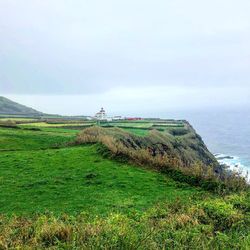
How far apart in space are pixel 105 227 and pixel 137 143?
35082mm

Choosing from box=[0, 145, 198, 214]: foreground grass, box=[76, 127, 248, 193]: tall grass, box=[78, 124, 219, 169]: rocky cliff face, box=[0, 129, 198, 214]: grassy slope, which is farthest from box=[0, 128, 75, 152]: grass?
box=[76, 127, 248, 193]: tall grass

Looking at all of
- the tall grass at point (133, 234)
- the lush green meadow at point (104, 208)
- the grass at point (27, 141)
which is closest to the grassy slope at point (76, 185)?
the lush green meadow at point (104, 208)

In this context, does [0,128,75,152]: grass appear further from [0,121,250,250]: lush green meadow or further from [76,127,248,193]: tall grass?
[76,127,248,193]: tall grass

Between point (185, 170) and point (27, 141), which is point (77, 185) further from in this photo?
point (27, 141)

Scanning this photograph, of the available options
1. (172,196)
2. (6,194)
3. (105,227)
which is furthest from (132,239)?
(6,194)

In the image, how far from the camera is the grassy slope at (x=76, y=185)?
1625 centimetres

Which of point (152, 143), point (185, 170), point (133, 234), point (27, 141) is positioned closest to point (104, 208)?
point (133, 234)

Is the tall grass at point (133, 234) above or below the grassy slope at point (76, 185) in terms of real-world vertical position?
above

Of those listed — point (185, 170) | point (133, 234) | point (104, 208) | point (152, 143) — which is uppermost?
point (133, 234)

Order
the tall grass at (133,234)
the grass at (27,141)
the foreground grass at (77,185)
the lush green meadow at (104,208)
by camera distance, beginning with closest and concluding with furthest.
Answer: the tall grass at (133,234), the lush green meadow at (104,208), the foreground grass at (77,185), the grass at (27,141)

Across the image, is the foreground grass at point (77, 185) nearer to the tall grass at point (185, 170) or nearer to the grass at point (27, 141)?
the tall grass at point (185, 170)

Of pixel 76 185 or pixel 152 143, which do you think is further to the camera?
pixel 152 143

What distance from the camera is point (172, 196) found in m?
17.8

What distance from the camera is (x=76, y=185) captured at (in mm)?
19828
